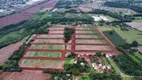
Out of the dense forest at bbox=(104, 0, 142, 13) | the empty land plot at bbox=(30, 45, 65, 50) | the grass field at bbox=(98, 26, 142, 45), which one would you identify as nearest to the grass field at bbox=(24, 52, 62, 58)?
the empty land plot at bbox=(30, 45, 65, 50)

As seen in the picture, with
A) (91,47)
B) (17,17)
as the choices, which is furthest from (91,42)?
(17,17)

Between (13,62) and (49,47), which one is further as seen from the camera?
(49,47)

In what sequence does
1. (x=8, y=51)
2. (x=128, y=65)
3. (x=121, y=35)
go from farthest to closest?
(x=121, y=35), (x=8, y=51), (x=128, y=65)

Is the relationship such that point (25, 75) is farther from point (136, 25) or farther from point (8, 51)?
point (136, 25)

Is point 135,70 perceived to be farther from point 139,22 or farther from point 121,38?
point 139,22

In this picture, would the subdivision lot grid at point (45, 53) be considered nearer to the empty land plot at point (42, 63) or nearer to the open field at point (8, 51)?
the empty land plot at point (42, 63)

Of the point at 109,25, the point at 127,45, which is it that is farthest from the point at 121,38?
the point at 109,25
